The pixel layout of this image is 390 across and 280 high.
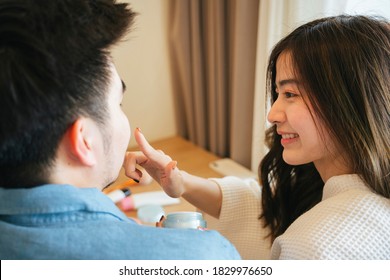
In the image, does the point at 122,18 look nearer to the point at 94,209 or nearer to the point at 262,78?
the point at 94,209

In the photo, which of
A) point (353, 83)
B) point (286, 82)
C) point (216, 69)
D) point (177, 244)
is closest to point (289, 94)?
point (286, 82)

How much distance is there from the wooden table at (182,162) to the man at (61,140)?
2.31ft

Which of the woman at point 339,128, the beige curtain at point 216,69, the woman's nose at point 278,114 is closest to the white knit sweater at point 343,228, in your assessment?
the woman at point 339,128

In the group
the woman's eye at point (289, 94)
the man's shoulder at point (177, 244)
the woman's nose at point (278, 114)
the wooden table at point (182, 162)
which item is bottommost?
the wooden table at point (182, 162)

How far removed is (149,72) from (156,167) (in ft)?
2.86

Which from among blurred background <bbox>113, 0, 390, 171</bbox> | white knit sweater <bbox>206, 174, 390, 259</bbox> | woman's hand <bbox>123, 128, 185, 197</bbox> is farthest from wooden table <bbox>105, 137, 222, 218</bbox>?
white knit sweater <bbox>206, 174, 390, 259</bbox>

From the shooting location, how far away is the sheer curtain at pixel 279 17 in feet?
3.32

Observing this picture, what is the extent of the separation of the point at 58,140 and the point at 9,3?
0.20m

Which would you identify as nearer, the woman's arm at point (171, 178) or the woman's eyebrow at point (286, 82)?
the woman's eyebrow at point (286, 82)

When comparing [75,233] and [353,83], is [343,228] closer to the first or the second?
[353,83]

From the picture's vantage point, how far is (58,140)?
585mm

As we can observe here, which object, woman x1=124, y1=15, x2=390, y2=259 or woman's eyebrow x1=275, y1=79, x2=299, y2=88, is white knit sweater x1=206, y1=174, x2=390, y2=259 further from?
woman's eyebrow x1=275, y1=79, x2=299, y2=88

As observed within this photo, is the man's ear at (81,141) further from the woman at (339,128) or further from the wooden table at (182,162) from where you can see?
the wooden table at (182,162)

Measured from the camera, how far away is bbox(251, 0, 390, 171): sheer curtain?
101 cm
